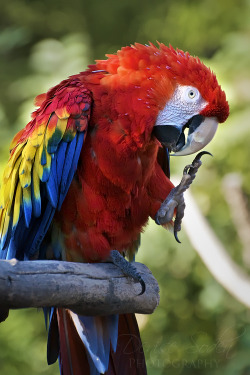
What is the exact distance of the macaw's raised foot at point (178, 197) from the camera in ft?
6.48

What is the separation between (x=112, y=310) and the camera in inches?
64.6

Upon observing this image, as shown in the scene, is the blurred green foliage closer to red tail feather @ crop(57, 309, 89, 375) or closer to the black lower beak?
red tail feather @ crop(57, 309, 89, 375)

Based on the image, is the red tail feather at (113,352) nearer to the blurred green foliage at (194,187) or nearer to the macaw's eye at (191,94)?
the macaw's eye at (191,94)

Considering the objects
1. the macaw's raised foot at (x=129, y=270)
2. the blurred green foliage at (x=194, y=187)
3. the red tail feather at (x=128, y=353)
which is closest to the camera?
the macaw's raised foot at (x=129, y=270)

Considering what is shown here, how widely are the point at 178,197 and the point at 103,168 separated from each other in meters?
0.33

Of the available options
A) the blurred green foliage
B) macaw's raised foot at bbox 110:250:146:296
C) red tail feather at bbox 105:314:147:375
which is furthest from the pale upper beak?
the blurred green foliage

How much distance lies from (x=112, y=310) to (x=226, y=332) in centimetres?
180

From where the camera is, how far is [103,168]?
186cm

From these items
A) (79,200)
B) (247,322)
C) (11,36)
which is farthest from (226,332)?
(11,36)

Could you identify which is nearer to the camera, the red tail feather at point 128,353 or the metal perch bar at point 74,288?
the metal perch bar at point 74,288

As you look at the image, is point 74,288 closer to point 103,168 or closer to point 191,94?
point 103,168

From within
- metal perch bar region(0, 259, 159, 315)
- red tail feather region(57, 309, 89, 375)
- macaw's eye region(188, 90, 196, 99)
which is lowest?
red tail feather region(57, 309, 89, 375)

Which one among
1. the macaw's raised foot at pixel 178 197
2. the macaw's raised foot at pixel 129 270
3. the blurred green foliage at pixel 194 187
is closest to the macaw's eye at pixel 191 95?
the macaw's raised foot at pixel 178 197

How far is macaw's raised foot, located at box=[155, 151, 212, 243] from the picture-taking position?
77.8 inches
